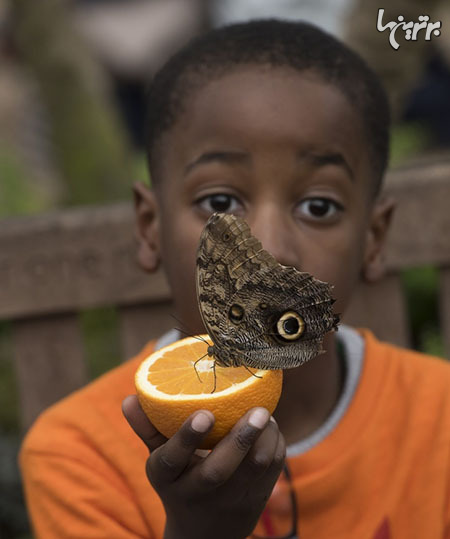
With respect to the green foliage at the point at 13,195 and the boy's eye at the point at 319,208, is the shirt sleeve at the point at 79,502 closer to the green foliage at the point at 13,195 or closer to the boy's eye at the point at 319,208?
the boy's eye at the point at 319,208

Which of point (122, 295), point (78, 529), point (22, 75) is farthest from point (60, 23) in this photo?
point (22, 75)

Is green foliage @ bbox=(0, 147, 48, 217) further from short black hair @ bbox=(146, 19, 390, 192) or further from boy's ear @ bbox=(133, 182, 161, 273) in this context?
short black hair @ bbox=(146, 19, 390, 192)

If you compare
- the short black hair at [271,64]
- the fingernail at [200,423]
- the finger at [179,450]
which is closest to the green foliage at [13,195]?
the short black hair at [271,64]

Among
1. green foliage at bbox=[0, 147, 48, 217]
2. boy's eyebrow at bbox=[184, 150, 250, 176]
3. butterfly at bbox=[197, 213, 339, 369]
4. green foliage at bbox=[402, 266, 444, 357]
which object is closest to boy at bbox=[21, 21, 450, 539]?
boy's eyebrow at bbox=[184, 150, 250, 176]

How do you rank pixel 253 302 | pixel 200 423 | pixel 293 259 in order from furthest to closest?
pixel 293 259 → pixel 253 302 → pixel 200 423

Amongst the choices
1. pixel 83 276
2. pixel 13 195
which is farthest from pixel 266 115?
pixel 13 195

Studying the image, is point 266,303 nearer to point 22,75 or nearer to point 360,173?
point 360,173

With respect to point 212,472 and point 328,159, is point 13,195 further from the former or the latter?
point 212,472
